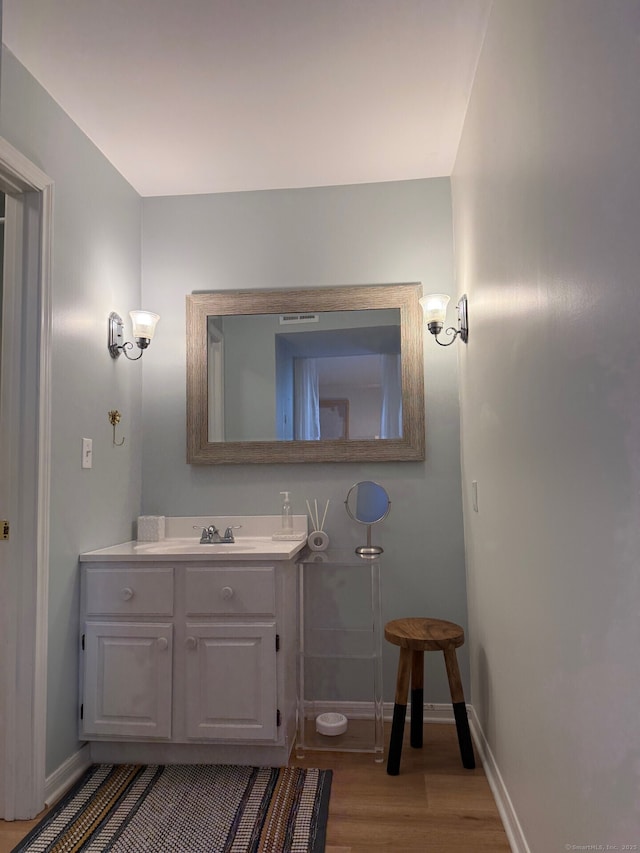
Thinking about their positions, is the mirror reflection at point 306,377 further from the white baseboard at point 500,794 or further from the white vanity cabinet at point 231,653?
the white baseboard at point 500,794

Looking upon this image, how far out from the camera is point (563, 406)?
1247mm

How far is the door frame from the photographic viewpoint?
2.03 m

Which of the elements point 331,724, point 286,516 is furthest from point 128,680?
point 286,516

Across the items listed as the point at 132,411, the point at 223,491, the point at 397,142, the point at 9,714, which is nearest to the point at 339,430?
the point at 223,491

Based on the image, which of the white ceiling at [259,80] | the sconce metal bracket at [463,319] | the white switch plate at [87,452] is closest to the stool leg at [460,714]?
the sconce metal bracket at [463,319]

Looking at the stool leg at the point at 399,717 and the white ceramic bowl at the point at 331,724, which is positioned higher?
the stool leg at the point at 399,717

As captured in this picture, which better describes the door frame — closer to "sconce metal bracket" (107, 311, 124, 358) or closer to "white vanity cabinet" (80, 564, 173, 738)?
"white vanity cabinet" (80, 564, 173, 738)

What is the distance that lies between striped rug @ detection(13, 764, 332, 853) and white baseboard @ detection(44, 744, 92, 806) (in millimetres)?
34

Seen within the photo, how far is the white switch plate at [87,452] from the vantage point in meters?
2.45

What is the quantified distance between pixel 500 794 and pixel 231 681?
3.25 ft

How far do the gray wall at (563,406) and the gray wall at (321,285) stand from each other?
745 millimetres

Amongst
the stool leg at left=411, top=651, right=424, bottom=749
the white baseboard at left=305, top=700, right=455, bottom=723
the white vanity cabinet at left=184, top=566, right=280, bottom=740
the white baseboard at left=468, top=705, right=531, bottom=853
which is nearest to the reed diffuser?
the white vanity cabinet at left=184, top=566, right=280, bottom=740

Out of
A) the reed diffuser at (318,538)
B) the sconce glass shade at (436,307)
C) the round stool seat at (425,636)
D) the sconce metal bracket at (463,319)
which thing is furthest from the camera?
the reed diffuser at (318,538)

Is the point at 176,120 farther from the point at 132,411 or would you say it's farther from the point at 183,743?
the point at 183,743
